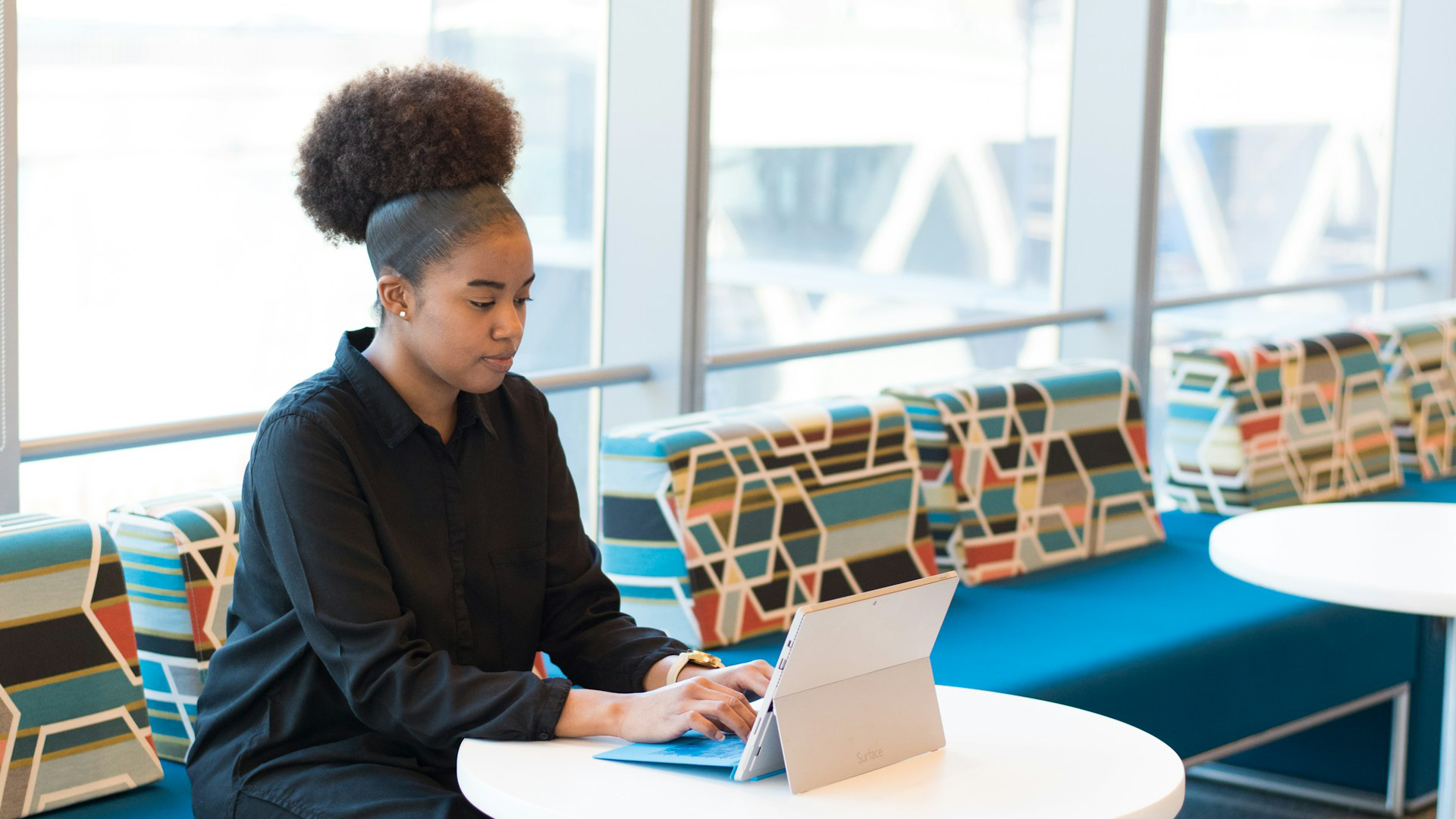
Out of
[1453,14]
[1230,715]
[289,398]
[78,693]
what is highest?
[1453,14]

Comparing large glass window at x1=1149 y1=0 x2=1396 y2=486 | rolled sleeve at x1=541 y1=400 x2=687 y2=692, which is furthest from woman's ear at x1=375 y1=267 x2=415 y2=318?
large glass window at x1=1149 y1=0 x2=1396 y2=486

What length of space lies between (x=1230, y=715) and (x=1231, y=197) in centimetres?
486

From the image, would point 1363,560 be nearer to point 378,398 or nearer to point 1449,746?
point 1449,746

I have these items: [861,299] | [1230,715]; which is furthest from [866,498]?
[861,299]

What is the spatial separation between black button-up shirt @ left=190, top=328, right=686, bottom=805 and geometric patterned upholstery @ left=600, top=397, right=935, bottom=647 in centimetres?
75

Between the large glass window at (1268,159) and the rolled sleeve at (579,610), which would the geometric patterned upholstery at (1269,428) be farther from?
the rolled sleeve at (579,610)

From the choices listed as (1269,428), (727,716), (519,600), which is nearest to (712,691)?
(727,716)

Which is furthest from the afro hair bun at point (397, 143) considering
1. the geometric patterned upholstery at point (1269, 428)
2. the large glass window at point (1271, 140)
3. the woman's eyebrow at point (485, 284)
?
the large glass window at point (1271, 140)

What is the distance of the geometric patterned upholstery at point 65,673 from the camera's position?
6.50ft

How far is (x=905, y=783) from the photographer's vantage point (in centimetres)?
152

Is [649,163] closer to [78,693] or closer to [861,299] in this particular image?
[78,693]

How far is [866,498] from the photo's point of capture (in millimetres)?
3033

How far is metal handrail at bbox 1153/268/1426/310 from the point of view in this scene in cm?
480

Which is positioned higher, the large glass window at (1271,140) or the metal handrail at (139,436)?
the large glass window at (1271,140)
